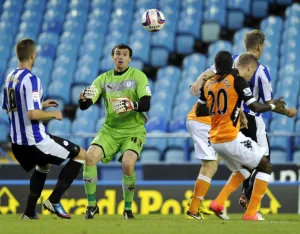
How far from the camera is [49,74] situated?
18656mm

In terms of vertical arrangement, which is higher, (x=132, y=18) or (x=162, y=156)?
(x=132, y=18)

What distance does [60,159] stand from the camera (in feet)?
30.3

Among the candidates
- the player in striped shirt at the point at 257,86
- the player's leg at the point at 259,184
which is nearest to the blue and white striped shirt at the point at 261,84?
the player in striped shirt at the point at 257,86

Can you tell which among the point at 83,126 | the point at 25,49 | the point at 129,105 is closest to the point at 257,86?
the point at 129,105

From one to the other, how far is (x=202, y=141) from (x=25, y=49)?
2.41 metres

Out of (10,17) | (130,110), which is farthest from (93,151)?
(10,17)

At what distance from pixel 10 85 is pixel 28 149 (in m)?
0.69

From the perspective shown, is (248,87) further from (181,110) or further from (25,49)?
(181,110)

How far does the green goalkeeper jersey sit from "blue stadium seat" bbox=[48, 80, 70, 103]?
7588 mm

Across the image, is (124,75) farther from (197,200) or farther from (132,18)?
(132,18)

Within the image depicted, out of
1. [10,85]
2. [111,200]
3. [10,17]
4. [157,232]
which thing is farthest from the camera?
[10,17]

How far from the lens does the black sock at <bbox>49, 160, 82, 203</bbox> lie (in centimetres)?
944

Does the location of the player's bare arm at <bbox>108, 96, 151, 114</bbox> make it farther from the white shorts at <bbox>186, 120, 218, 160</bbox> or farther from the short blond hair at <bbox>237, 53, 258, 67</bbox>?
the short blond hair at <bbox>237, 53, 258, 67</bbox>

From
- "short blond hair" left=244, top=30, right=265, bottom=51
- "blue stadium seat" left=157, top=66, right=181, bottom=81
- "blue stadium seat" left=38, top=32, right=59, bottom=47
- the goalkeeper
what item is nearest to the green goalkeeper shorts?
the goalkeeper
